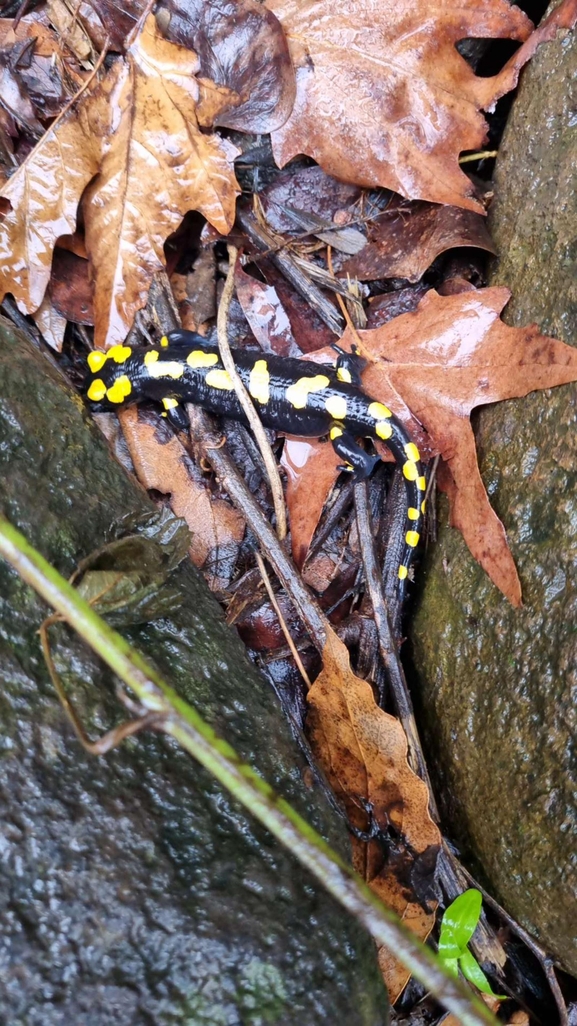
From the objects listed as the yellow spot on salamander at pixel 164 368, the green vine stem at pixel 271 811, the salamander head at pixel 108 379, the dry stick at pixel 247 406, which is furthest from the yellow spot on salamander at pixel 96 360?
the green vine stem at pixel 271 811

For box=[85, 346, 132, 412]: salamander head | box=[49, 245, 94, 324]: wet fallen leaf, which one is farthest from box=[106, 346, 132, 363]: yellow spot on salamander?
box=[49, 245, 94, 324]: wet fallen leaf

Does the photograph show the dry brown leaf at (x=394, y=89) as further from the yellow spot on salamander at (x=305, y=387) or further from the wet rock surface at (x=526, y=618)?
the yellow spot on salamander at (x=305, y=387)

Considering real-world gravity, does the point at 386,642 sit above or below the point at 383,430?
below

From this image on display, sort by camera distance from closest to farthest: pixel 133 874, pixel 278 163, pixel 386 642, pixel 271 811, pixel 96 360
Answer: pixel 271 811 < pixel 133 874 < pixel 386 642 < pixel 278 163 < pixel 96 360

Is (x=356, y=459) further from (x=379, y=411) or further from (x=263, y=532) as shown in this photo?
(x=263, y=532)

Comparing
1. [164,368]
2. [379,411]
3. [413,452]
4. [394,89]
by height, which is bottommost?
[413,452]

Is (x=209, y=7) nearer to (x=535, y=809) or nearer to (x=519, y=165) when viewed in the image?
(x=519, y=165)

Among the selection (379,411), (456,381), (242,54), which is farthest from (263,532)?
(242,54)
